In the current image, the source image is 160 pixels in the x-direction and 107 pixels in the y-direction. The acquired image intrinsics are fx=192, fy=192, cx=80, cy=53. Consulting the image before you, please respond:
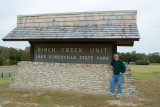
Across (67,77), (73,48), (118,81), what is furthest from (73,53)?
(118,81)

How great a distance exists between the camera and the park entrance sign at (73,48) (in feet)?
30.2

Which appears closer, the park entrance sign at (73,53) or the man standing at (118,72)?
the man standing at (118,72)

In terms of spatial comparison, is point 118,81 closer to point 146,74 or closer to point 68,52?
point 68,52

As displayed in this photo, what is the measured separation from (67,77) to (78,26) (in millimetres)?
2706

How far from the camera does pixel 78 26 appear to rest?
32.9ft

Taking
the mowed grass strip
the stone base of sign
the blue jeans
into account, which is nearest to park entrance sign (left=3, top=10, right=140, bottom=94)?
the stone base of sign

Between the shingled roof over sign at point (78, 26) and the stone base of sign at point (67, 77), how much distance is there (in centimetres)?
149

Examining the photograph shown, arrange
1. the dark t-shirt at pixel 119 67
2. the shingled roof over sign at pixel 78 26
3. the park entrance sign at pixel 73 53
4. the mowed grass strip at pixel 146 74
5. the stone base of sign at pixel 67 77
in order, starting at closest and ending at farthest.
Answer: the dark t-shirt at pixel 119 67
the shingled roof over sign at pixel 78 26
the stone base of sign at pixel 67 77
the park entrance sign at pixel 73 53
the mowed grass strip at pixel 146 74

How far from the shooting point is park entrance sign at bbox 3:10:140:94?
9.22 meters

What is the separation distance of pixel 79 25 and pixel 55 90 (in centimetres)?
357

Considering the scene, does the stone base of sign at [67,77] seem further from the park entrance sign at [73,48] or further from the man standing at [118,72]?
the man standing at [118,72]

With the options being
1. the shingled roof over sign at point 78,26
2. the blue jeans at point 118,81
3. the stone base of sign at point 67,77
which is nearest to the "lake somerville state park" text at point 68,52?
the stone base of sign at point 67,77

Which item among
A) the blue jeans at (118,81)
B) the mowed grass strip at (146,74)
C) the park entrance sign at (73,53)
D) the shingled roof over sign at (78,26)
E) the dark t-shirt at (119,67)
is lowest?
the mowed grass strip at (146,74)

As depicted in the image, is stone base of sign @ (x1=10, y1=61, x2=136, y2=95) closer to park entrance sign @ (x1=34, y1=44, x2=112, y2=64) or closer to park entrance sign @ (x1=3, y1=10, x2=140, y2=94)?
park entrance sign @ (x1=3, y1=10, x2=140, y2=94)
